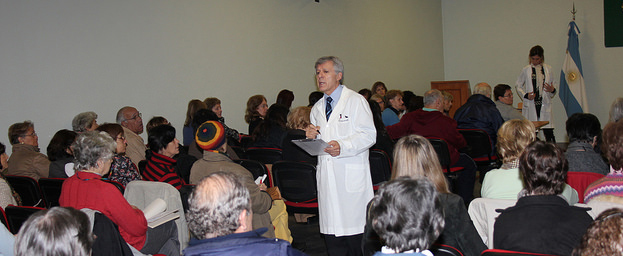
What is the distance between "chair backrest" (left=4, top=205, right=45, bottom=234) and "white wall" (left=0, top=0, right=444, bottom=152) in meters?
Answer: 2.52

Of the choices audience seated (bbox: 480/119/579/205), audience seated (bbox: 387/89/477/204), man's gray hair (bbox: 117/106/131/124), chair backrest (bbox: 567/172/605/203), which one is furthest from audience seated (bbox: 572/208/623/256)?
man's gray hair (bbox: 117/106/131/124)

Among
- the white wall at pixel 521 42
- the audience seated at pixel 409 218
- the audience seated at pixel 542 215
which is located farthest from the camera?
the white wall at pixel 521 42

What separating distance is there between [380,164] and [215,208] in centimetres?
298

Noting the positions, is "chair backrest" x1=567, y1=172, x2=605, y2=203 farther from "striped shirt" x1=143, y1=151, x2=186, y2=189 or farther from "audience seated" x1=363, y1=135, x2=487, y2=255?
"striped shirt" x1=143, y1=151, x2=186, y2=189

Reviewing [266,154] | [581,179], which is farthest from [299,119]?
[581,179]

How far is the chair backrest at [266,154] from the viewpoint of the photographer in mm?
5051

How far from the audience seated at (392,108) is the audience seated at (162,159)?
11.6 feet

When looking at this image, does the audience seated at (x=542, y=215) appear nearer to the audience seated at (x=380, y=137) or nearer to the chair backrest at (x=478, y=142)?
the audience seated at (x=380, y=137)

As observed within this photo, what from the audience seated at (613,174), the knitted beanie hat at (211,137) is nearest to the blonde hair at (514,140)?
the audience seated at (613,174)

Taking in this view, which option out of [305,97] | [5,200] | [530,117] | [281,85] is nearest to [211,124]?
[5,200]

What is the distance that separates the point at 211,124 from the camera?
3.37 m

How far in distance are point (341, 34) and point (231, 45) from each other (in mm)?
2896

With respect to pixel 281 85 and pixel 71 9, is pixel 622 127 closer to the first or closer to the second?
pixel 71 9

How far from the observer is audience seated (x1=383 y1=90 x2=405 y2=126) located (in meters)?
6.75
